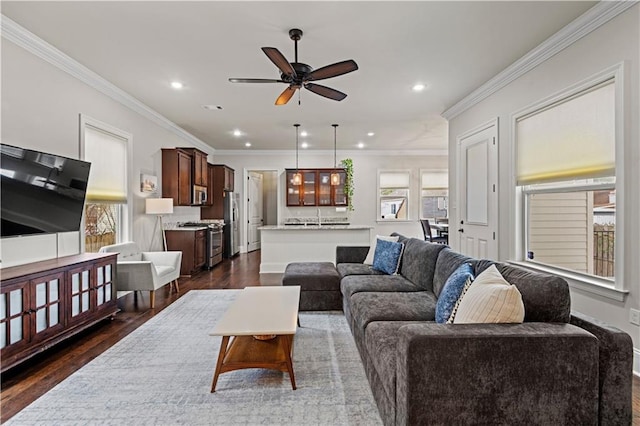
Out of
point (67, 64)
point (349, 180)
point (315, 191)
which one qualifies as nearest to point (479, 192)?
point (349, 180)

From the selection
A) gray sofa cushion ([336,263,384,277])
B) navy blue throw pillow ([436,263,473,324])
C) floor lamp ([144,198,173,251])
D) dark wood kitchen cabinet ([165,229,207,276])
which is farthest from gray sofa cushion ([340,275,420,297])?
dark wood kitchen cabinet ([165,229,207,276])

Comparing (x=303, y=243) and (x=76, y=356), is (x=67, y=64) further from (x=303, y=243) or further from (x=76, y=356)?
(x=303, y=243)

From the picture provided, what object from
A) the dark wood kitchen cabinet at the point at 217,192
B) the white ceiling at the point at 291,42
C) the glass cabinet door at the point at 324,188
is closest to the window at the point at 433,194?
the glass cabinet door at the point at 324,188

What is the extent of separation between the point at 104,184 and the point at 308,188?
5161mm

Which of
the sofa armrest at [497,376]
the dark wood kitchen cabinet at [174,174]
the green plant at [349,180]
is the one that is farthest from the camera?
the green plant at [349,180]

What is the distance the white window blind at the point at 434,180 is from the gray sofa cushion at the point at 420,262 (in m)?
5.75

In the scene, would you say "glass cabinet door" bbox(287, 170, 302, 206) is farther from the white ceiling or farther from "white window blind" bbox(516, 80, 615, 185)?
"white window blind" bbox(516, 80, 615, 185)

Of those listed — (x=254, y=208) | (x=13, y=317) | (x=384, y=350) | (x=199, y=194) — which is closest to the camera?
(x=384, y=350)

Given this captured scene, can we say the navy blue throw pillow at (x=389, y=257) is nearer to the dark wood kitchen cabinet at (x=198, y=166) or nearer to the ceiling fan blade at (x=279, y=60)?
the ceiling fan blade at (x=279, y=60)

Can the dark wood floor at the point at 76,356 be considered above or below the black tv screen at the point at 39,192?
below

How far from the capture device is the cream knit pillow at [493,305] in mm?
1659

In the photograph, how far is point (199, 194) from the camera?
6.99 metres

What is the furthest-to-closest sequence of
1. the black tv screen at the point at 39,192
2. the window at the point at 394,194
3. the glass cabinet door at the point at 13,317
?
the window at the point at 394,194
the black tv screen at the point at 39,192
the glass cabinet door at the point at 13,317

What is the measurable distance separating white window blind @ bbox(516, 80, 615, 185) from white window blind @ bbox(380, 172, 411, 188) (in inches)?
213
